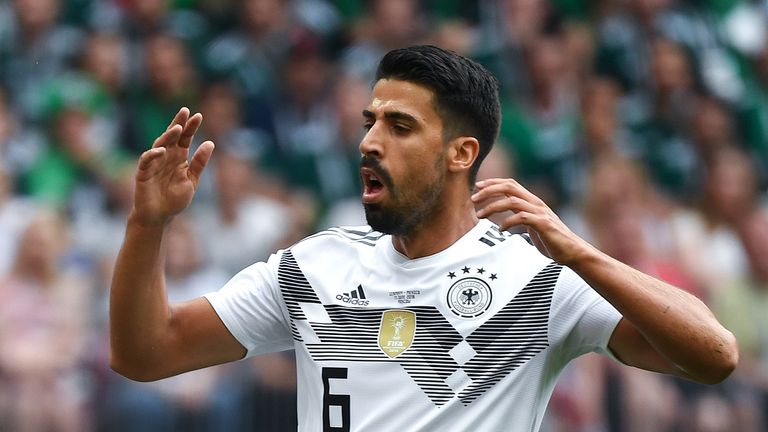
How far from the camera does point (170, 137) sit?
406 centimetres

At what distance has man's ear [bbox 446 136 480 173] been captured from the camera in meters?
4.41

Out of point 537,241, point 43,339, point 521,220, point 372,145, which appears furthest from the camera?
point 43,339

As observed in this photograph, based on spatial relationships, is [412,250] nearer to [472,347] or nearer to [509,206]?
[472,347]

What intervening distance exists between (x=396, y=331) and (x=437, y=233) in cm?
40

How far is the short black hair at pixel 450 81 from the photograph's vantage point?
4.35m

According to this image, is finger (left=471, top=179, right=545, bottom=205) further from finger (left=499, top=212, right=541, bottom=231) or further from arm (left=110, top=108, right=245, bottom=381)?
arm (left=110, top=108, right=245, bottom=381)

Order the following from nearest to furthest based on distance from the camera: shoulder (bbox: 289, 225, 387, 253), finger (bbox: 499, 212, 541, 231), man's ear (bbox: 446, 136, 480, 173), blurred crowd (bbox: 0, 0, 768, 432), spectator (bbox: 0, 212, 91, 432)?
finger (bbox: 499, 212, 541, 231), man's ear (bbox: 446, 136, 480, 173), shoulder (bbox: 289, 225, 387, 253), spectator (bbox: 0, 212, 91, 432), blurred crowd (bbox: 0, 0, 768, 432)

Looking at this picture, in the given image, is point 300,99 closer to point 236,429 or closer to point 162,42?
point 162,42

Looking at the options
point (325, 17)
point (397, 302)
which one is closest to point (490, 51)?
point (325, 17)

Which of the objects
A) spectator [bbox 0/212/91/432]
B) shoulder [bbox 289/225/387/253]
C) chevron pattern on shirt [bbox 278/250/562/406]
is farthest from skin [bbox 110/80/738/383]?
spectator [bbox 0/212/91/432]

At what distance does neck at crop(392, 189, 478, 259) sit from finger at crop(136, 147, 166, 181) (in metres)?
0.89

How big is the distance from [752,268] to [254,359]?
12.3ft

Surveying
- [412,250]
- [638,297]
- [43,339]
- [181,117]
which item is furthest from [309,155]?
[638,297]

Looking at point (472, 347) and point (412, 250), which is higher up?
point (412, 250)
